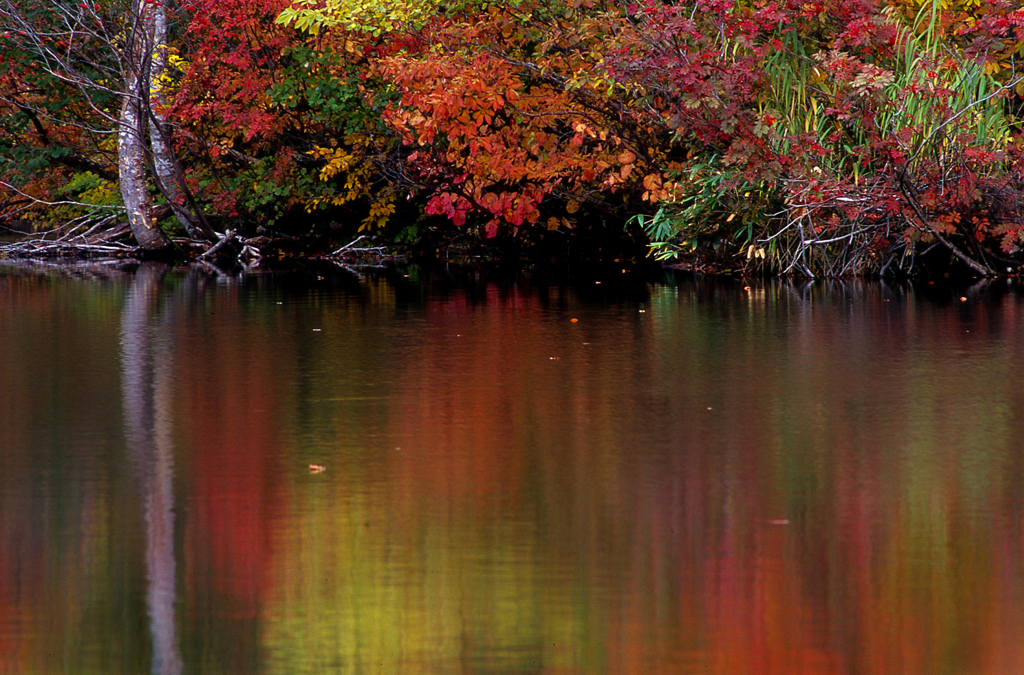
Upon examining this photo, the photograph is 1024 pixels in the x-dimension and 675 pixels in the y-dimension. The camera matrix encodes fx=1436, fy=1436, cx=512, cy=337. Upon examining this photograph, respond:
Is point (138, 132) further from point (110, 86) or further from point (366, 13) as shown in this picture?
point (366, 13)

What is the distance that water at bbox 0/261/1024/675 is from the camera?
13.3 feet

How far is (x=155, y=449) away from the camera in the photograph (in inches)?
270

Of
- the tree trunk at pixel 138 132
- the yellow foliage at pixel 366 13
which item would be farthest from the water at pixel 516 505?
the tree trunk at pixel 138 132

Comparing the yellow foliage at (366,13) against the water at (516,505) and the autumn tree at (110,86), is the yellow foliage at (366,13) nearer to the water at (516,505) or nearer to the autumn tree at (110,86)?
the autumn tree at (110,86)

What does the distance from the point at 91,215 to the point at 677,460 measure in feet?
73.1

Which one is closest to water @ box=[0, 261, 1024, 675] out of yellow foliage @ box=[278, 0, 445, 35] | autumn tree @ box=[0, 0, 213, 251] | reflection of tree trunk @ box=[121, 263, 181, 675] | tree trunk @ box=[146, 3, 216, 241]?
reflection of tree trunk @ box=[121, 263, 181, 675]

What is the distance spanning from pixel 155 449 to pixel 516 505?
2133mm

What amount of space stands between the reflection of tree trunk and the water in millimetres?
23

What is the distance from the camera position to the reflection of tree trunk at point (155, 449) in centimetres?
424

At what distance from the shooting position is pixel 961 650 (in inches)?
153

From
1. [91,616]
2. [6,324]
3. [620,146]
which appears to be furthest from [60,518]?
[620,146]

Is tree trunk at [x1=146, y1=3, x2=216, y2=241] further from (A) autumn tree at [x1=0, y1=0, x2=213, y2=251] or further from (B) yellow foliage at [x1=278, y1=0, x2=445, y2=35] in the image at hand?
(B) yellow foliage at [x1=278, y1=0, x2=445, y2=35]

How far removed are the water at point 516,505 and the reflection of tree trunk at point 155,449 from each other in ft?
0.08

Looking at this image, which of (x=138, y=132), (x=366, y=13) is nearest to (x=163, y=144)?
(x=138, y=132)
